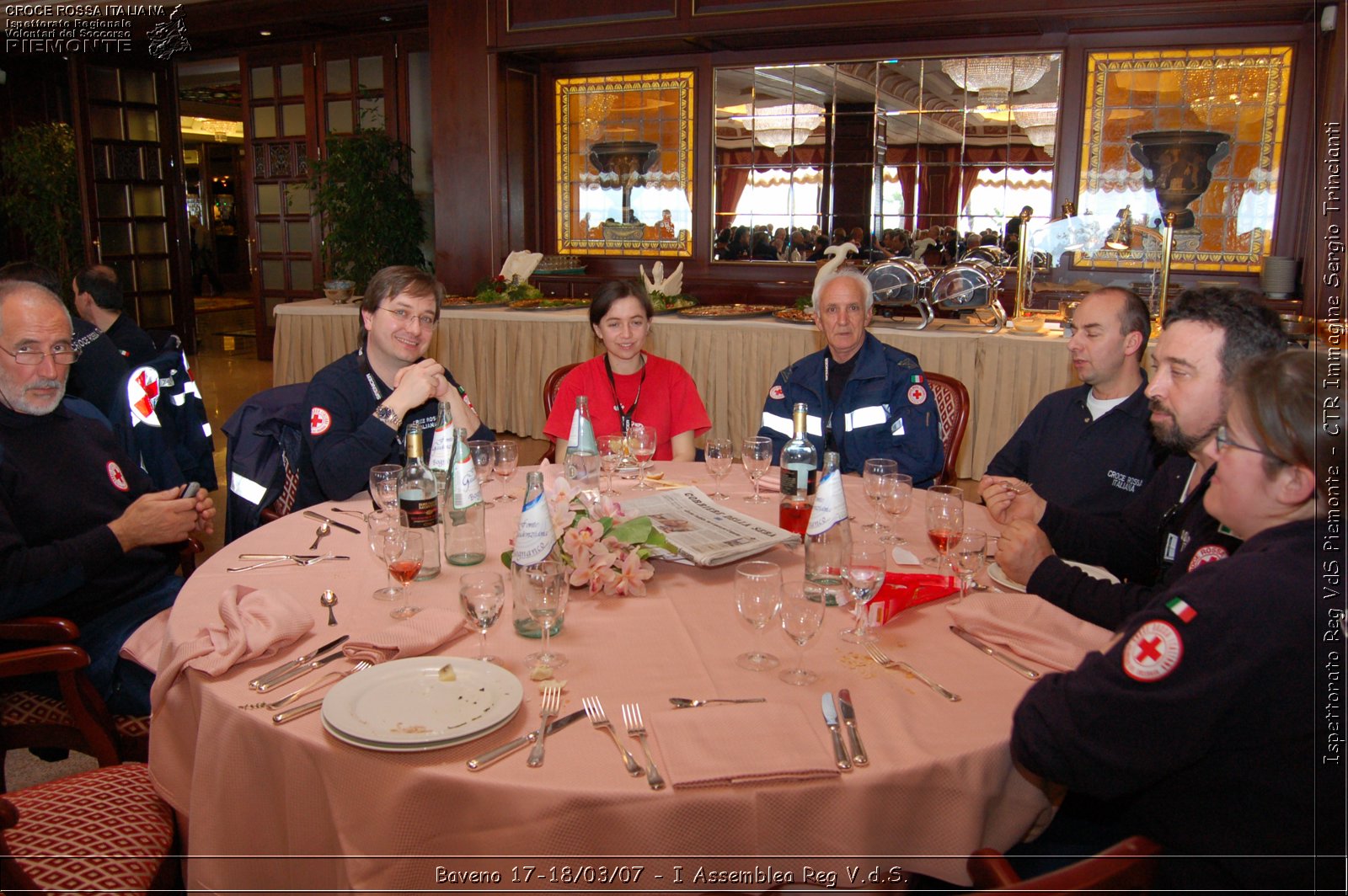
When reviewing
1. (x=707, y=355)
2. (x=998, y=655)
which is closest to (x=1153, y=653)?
(x=998, y=655)

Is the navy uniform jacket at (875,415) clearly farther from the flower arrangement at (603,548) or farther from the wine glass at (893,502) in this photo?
the flower arrangement at (603,548)

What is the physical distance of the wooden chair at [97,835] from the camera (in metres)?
1.49

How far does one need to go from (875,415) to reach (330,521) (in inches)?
73.3

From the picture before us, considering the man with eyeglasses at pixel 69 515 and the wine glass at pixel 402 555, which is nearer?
the wine glass at pixel 402 555

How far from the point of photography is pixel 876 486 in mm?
2232

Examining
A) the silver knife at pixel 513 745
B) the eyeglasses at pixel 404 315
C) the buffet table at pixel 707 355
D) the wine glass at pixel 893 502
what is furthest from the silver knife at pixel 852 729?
the buffet table at pixel 707 355

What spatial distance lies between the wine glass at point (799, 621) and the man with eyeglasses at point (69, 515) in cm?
145

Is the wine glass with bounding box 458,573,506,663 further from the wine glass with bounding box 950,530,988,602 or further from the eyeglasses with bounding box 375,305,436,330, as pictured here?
the eyeglasses with bounding box 375,305,436,330

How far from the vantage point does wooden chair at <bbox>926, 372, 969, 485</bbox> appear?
11.4 feet

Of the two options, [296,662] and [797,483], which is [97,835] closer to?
[296,662]

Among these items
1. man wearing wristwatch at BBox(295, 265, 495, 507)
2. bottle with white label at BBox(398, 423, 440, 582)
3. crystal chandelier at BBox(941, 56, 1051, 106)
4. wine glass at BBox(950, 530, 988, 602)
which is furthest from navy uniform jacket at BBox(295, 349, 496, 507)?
crystal chandelier at BBox(941, 56, 1051, 106)

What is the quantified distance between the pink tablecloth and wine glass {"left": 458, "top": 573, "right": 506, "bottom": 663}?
52 millimetres

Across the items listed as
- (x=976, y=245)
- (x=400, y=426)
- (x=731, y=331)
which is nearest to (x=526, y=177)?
(x=731, y=331)

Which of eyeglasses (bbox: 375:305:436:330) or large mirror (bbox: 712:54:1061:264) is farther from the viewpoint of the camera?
large mirror (bbox: 712:54:1061:264)
